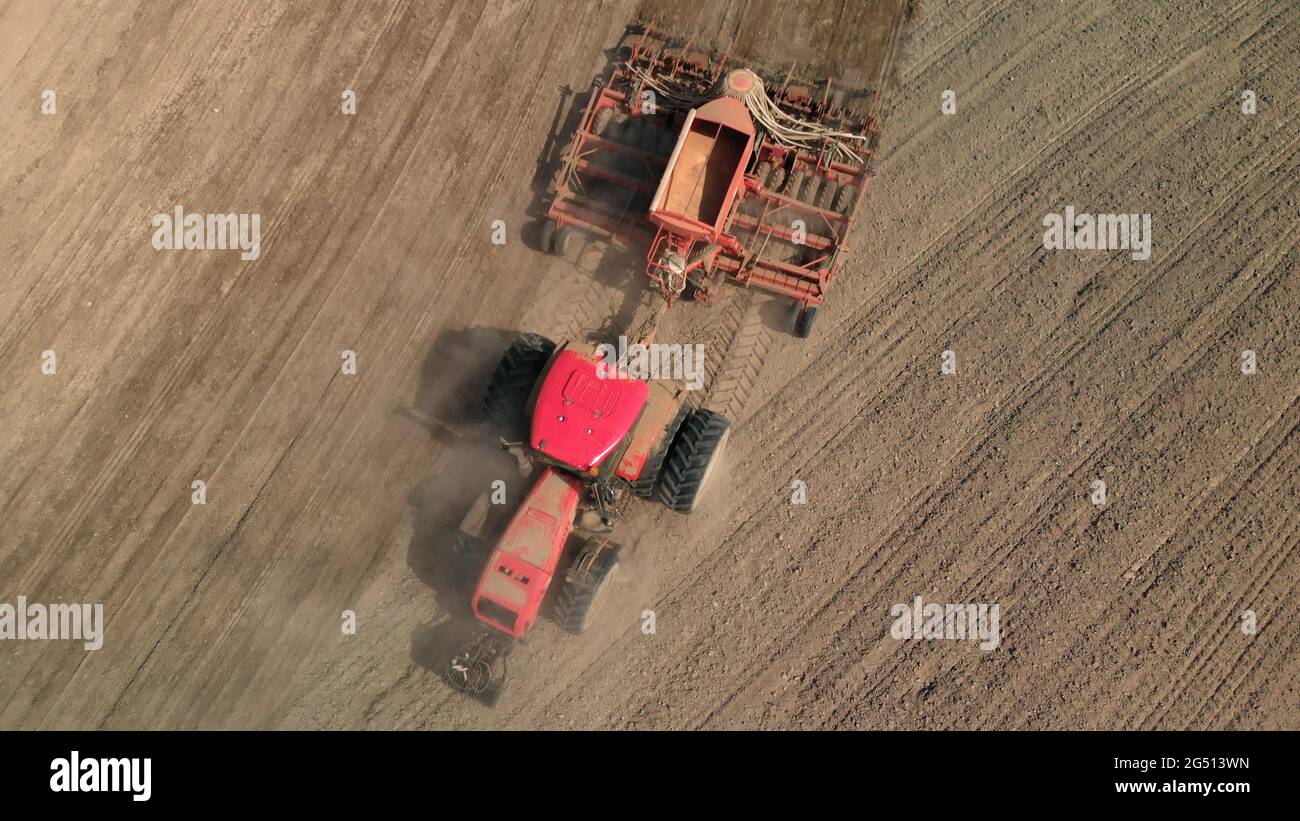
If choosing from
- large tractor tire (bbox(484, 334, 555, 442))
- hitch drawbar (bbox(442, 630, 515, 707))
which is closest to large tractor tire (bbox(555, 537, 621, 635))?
hitch drawbar (bbox(442, 630, 515, 707))

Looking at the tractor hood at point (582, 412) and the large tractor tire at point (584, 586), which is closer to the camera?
the tractor hood at point (582, 412)

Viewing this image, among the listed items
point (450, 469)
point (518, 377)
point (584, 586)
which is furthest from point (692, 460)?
point (450, 469)

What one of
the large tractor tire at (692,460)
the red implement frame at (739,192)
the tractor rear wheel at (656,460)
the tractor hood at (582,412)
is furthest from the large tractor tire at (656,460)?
the red implement frame at (739,192)

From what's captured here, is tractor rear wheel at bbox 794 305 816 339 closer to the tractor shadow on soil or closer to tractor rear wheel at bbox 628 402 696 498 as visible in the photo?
tractor rear wheel at bbox 628 402 696 498

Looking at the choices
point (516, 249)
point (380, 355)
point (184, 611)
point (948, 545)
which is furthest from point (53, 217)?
point (948, 545)

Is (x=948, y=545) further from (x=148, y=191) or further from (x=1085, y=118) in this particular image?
(x=148, y=191)

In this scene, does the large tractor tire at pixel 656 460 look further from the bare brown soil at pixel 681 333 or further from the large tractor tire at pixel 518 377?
the large tractor tire at pixel 518 377
